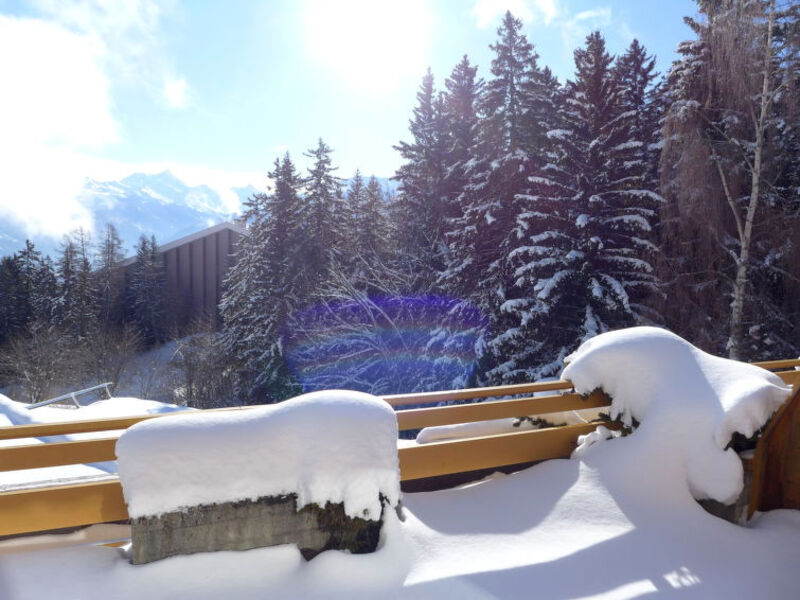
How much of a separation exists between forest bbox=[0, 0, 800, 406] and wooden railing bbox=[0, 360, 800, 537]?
902cm

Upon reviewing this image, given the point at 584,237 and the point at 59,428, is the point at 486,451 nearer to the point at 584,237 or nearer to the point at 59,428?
the point at 59,428

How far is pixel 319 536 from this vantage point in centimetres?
243

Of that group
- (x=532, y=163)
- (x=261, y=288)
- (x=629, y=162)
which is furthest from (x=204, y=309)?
(x=629, y=162)

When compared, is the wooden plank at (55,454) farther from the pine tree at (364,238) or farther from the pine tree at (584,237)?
the pine tree at (364,238)

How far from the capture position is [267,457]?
2352 mm

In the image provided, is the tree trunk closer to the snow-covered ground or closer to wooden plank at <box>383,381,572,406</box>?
the snow-covered ground

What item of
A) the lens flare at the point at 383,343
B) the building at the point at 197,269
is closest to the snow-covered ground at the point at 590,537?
the lens flare at the point at 383,343

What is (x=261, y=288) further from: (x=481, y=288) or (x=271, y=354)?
(x=481, y=288)

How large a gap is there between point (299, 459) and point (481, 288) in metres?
13.6

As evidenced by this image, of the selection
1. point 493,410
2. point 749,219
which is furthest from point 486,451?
point 749,219

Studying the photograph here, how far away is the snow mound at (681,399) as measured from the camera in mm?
3088

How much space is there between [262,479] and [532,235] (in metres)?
12.6

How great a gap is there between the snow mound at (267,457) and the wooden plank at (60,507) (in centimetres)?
31

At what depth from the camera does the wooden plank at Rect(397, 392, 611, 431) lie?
3.24 meters
